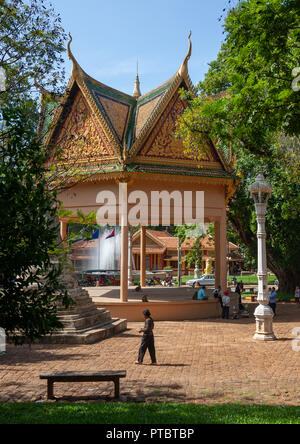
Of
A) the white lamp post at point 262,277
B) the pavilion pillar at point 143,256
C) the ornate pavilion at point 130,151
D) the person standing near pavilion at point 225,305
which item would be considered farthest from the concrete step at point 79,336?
the pavilion pillar at point 143,256

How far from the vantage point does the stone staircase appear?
12391 millimetres

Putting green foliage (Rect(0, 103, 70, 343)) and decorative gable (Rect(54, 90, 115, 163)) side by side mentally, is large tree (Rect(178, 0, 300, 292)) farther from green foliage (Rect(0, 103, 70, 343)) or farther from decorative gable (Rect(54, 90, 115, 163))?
decorative gable (Rect(54, 90, 115, 163))

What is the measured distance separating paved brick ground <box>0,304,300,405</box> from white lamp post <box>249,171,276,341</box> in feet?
1.76

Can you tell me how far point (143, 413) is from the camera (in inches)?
241

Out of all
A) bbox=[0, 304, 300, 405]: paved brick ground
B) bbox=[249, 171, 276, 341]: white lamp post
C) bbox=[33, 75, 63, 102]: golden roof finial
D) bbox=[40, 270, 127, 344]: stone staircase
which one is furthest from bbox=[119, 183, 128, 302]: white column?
bbox=[33, 75, 63, 102]: golden roof finial

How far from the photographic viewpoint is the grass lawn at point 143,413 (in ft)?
18.7

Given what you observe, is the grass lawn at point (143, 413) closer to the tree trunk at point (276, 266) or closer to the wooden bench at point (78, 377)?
the wooden bench at point (78, 377)

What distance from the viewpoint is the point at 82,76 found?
62.7ft

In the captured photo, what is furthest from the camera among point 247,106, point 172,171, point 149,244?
point 149,244

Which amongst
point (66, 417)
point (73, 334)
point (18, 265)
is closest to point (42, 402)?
point (66, 417)

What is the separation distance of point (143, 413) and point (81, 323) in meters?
7.44

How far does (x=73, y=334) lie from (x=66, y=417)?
22.1 feet

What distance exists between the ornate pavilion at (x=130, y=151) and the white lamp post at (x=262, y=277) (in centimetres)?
432
